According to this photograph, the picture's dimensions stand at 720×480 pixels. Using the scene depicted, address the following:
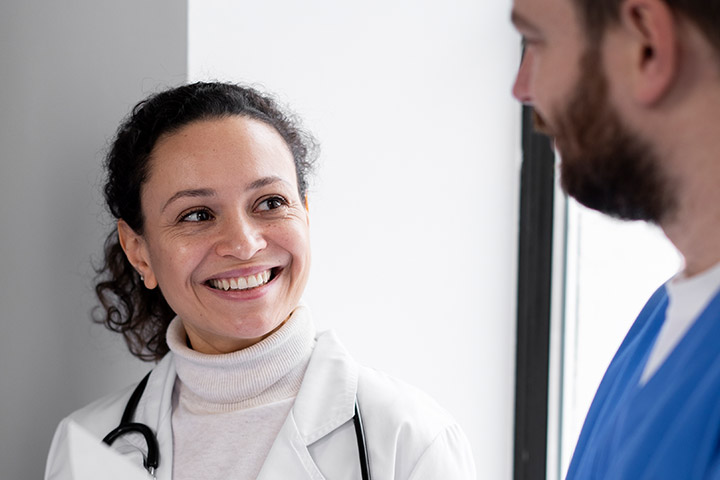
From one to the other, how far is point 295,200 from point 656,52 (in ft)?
2.34

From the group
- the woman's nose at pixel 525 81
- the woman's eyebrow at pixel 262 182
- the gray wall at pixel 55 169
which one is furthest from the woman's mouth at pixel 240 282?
the woman's nose at pixel 525 81

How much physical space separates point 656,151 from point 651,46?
0.08 metres

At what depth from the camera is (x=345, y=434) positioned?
46.7 inches

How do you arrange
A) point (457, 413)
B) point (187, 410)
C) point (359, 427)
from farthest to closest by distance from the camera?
point (457, 413)
point (187, 410)
point (359, 427)

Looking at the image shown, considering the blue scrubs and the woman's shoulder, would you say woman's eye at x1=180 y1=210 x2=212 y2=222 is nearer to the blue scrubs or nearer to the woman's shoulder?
the woman's shoulder

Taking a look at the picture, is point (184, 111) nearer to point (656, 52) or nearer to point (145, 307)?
point (145, 307)

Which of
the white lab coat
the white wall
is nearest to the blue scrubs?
the white lab coat

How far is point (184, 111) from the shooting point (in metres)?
1.25

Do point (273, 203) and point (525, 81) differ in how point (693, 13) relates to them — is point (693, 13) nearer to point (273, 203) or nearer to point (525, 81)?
point (525, 81)

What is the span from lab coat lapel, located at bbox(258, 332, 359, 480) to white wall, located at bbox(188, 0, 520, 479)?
37 cm

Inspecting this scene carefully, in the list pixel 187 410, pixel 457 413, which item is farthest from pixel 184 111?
pixel 457 413

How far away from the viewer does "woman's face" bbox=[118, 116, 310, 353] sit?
1193 mm

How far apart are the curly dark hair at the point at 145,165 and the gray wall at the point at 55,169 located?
56 millimetres

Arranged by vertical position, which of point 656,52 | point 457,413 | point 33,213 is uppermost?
point 656,52
